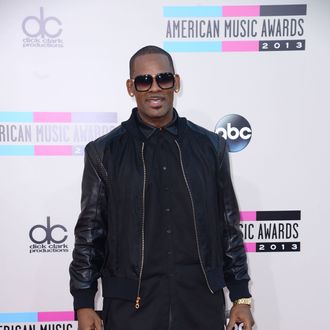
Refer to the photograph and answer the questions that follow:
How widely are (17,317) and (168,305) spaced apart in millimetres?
1228

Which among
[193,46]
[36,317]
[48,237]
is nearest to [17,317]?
[36,317]

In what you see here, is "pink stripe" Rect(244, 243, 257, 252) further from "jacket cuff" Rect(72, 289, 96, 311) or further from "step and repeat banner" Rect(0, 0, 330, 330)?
"jacket cuff" Rect(72, 289, 96, 311)

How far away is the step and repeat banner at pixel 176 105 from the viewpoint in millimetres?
2141

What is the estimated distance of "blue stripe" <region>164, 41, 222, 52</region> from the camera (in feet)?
7.09

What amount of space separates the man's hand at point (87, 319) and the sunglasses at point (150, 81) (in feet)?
2.72

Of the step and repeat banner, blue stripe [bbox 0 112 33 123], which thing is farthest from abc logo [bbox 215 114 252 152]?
blue stripe [bbox 0 112 33 123]

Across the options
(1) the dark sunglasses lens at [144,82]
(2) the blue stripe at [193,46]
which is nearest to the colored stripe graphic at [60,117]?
(2) the blue stripe at [193,46]

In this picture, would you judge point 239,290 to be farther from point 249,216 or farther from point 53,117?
point 53,117

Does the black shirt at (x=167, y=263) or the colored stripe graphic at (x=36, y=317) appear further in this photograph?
the colored stripe graphic at (x=36, y=317)

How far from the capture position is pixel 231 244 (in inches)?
62.5

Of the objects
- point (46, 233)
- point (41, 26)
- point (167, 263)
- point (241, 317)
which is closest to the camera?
point (167, 263)

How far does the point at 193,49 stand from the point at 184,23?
141mm

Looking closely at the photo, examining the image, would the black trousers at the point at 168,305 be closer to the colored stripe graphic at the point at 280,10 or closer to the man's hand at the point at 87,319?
the man's hand at the point at 87,319

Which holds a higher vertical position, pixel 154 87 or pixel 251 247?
pixel 154 87
